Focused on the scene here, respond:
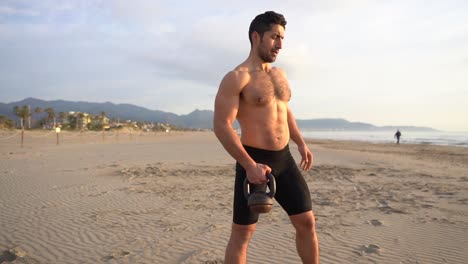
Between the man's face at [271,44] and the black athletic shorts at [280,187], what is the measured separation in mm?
762

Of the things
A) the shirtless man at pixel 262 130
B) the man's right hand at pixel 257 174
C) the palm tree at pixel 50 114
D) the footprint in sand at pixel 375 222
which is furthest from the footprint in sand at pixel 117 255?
the palm tree at pixel 50 114

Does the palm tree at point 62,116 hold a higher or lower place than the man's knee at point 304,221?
higher

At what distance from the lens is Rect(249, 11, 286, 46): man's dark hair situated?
2623 mm

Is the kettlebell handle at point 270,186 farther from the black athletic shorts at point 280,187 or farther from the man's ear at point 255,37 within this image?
the man's ear at point 255,37

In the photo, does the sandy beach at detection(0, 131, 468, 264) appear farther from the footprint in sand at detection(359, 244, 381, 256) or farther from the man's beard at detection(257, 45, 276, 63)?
the man's beard at detection(257, 45, 276, 63)

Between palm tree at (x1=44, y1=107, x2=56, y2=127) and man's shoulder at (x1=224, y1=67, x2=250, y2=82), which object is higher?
palm tree at (x1=44, y1=107, x2=56, y2=127)

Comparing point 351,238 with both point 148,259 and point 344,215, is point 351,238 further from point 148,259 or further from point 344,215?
point 148,259

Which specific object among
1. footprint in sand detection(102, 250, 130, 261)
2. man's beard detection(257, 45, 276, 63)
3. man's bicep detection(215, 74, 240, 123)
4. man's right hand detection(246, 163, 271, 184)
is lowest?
footprint in sand detection(102, 250, 130, 261)

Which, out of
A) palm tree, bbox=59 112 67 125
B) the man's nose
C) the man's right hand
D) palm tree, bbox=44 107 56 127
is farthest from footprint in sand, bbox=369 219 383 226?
palm tree, bbox=59 112 67 125

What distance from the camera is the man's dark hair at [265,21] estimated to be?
2.62 m

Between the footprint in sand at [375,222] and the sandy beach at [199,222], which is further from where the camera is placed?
the footprint in sand at [375,222]

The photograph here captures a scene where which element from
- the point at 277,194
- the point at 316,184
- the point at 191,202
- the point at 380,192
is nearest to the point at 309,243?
the point at 277,194

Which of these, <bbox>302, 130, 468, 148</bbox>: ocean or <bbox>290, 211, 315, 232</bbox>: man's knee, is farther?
<bbox>302, 130, 468, 148</bbox>: ocean

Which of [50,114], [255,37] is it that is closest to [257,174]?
[255,37]
